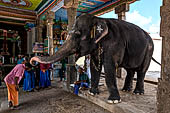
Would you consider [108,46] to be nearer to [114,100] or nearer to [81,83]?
[114,100]

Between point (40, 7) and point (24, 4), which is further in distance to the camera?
point (40, 7)

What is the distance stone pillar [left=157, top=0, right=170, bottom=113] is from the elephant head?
1260mm

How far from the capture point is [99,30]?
3.01m

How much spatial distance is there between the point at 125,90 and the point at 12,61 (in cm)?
1258

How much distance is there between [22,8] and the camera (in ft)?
A: 33.9

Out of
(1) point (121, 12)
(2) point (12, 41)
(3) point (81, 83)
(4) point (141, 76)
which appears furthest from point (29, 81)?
(2) point (12, 41)

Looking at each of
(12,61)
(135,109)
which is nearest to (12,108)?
(135,109)

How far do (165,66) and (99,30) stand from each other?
161cm

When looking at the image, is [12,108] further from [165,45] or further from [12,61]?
[12,61]

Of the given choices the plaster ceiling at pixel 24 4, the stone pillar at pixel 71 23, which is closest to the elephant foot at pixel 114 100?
the stone pillar at pixel 71 23

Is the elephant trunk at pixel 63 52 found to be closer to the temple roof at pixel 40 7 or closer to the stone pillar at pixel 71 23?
the stone pillar at pixel 71 23

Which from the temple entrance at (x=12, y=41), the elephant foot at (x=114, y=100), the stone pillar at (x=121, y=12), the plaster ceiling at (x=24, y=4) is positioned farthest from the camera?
the temple entrance at (x=12, y=41)

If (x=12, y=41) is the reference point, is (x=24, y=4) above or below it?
above

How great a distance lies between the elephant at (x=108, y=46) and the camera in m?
2.97
